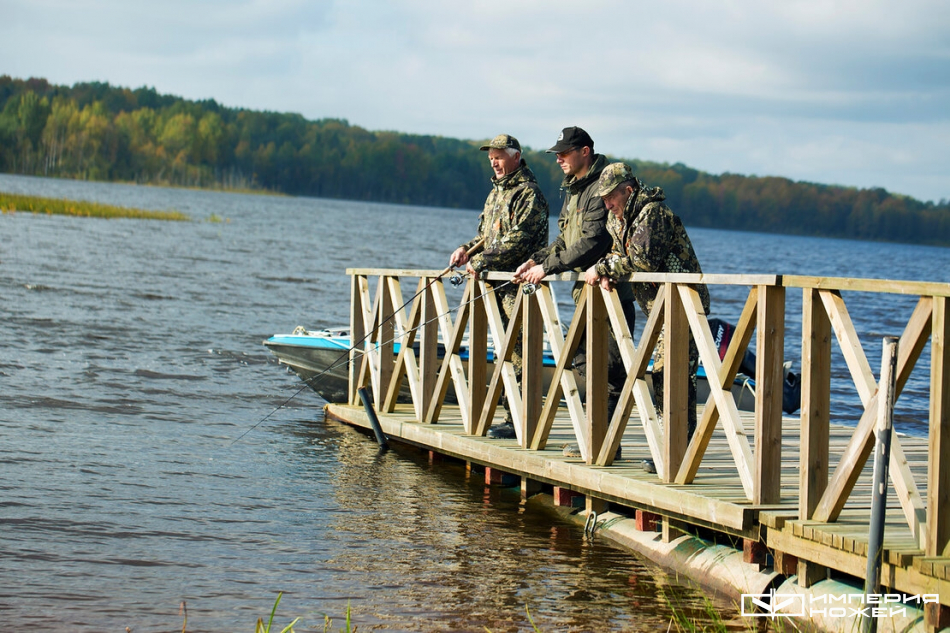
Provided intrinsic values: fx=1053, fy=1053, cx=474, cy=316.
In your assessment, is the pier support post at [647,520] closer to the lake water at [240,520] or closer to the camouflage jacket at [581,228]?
the lake water at [240,520]

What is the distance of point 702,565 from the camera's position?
19.5 ft

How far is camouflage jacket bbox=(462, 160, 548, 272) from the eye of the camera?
766 cm

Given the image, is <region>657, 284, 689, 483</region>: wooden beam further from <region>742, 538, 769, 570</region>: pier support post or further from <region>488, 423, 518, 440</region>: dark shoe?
<region>488, 423, 518, 440</region>: dark shoe

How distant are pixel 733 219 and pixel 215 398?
168 meters

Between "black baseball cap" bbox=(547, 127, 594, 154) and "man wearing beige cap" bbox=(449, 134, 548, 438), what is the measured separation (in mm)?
850

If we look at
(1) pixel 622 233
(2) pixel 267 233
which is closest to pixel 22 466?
(1) pixel 622 233

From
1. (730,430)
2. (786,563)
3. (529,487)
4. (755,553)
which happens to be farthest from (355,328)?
(786,563)

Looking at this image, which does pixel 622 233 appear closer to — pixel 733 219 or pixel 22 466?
pixel 22 466

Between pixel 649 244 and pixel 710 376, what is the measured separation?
84 cm

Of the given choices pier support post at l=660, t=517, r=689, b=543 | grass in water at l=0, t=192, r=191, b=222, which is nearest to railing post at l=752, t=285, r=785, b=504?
pier support post at l=660, t=517, r=689, b=543

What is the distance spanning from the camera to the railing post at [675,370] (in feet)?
19.1

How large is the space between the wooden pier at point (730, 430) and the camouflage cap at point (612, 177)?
1.90 ft

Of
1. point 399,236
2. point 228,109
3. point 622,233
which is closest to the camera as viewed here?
point 622,233

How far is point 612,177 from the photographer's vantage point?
19.8 feet
